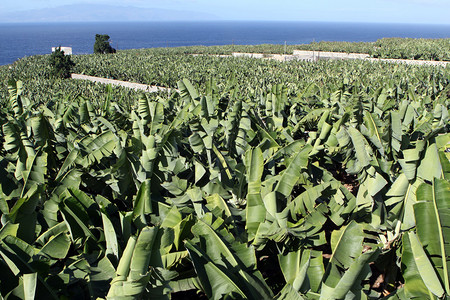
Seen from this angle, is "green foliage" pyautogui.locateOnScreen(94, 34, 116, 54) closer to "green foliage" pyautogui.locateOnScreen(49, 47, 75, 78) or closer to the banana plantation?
"green foliage" pyautogui.locateOnScreen(49, 47, 75, 78)

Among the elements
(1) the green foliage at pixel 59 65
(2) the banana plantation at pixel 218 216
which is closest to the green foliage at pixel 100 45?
(1) the green foliage at pixel 59 65

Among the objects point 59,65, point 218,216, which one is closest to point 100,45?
point 59,65

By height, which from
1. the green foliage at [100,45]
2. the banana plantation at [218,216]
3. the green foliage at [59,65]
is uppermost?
the green foliage at [100,45]

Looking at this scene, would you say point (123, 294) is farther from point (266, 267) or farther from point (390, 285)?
point (390, 285)

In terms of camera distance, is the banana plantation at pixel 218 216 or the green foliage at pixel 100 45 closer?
the banana plantation at pixel 218 216

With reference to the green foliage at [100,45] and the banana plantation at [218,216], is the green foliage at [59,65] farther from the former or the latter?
the banana plantation at [218,216]

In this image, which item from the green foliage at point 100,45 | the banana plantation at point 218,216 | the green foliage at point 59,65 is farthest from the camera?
the green foliage at point 100,45

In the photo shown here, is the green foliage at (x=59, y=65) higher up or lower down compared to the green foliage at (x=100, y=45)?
Result: lower down

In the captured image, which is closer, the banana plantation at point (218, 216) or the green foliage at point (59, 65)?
the banana plantation at point (218, 216)

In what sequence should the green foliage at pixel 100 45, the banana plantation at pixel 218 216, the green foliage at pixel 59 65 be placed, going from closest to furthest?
the banana plantation at pixel 218 216
the green foliage at pixel 59 65
the green foliage at pixel 100 45

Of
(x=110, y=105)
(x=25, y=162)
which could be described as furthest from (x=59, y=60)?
(x=25, y=162)

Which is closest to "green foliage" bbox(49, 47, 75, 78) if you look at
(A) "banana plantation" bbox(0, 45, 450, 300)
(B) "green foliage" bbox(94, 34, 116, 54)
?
(B) "green foliage" bbox(94, 34, 116, 54)

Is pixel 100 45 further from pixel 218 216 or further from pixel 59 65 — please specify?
pixel 218 216

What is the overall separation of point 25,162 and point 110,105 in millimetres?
2709
